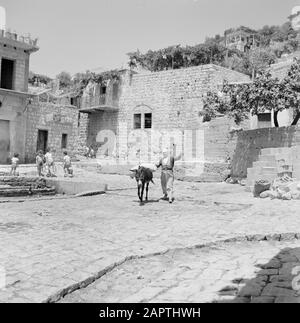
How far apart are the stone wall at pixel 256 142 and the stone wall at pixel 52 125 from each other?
1498cm

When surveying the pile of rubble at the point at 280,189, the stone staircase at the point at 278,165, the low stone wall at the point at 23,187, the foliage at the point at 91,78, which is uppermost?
the foliage at the point at 91,78

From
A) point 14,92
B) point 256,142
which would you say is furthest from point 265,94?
point 14,92

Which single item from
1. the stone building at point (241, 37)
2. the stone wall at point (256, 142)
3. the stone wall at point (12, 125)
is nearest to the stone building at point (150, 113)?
the stone wall at point (256, 142)

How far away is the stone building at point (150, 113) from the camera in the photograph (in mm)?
26984

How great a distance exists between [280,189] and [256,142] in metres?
6.61

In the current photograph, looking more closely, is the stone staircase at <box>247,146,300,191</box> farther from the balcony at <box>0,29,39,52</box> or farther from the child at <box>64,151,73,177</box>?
the balcony at <box>0,29,39,52</box>

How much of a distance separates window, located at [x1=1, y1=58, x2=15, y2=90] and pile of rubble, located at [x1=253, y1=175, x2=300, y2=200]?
19997mm

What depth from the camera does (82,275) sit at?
3.85 m

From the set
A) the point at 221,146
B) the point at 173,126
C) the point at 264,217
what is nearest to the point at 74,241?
the point at 264,217

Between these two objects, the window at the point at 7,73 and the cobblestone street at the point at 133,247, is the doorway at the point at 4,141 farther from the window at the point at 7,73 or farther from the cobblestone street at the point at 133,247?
the cobblestone street at the point at 133,247

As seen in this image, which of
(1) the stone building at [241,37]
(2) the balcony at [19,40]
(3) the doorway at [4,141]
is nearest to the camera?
(2) the balcony at [19,40]

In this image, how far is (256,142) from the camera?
16578mm
